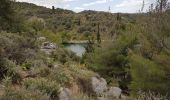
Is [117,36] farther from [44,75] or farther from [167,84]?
[44,75]

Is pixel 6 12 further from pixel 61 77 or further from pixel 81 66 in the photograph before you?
pixel 61 77

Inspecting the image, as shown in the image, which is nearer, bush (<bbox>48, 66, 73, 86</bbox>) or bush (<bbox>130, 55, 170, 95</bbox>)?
bush (<bbox>48, 66, 73, 86</bbox>)

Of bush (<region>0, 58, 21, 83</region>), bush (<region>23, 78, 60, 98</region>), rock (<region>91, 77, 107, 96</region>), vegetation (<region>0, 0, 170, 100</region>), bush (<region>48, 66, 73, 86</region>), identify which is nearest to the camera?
bush (<region>23, 78, 60, 98</region>)

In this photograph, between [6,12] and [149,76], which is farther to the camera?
[6,12]

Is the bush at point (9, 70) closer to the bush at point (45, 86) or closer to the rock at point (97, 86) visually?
the bush at point (45, 86)

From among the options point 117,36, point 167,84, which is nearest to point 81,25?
point 117,36

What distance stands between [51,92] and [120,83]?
14.9 metres

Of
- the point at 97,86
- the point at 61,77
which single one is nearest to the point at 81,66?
the point at 97,86

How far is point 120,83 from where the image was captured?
24.5m

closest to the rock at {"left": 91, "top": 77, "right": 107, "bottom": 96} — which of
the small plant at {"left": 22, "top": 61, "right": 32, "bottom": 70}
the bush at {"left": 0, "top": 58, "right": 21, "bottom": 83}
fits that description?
the small plant at {"left": 22, "top": 61, "right": 32, "bottom": 70}

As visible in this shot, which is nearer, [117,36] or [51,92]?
[51,92]

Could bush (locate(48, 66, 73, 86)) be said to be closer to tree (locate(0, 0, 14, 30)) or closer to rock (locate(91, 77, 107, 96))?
rock (locate(91, 77, 107, 96))

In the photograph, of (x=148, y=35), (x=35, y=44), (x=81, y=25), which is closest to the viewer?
(x=35, y=44)

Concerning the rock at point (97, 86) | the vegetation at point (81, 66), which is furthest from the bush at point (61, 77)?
the rock at point (97, 86)
